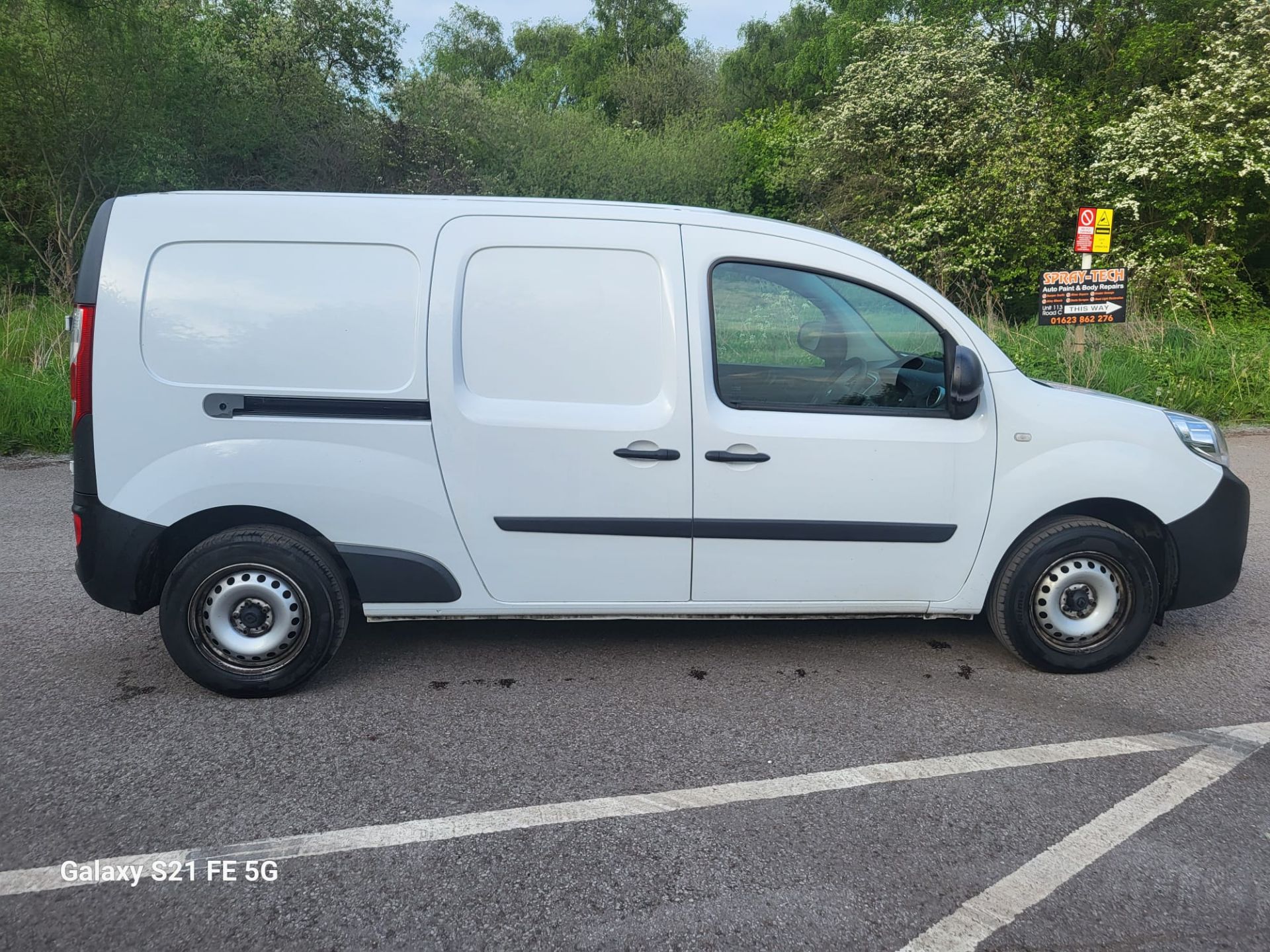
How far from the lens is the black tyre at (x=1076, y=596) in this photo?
157 inches

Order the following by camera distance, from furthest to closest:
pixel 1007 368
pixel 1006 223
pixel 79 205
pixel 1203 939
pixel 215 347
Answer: pixel 1006 223 < pixel 79 205 < pixel 1007 368 < pixel 215 347 < pixel 1203 939

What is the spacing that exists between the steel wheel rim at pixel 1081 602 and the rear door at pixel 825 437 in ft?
1.18

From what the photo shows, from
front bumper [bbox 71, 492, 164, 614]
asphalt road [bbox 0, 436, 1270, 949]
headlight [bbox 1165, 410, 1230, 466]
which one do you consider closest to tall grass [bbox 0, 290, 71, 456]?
asphalt road [bbox 0, 436, 1270, 949]

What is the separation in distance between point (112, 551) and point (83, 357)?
724 mm

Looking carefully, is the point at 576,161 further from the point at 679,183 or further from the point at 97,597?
the point at 97,597

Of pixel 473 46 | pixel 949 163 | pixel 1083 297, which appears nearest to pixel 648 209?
pixel 1083 297

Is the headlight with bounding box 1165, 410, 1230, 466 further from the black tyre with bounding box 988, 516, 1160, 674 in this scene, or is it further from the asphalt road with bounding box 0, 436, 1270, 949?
the asphalt road with bounding box 0, 436, 1270, 949

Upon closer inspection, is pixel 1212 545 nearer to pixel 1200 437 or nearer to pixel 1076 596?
pixel 1200 437

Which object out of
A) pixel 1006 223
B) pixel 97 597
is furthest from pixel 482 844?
pixel 1006 223

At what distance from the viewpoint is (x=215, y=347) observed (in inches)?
144

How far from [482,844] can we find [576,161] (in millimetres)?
30305

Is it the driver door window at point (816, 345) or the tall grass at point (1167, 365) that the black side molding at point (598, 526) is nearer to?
the driver door window at point (816, 345)

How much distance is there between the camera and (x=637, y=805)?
2996mm

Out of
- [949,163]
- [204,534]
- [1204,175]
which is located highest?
[949,163]
